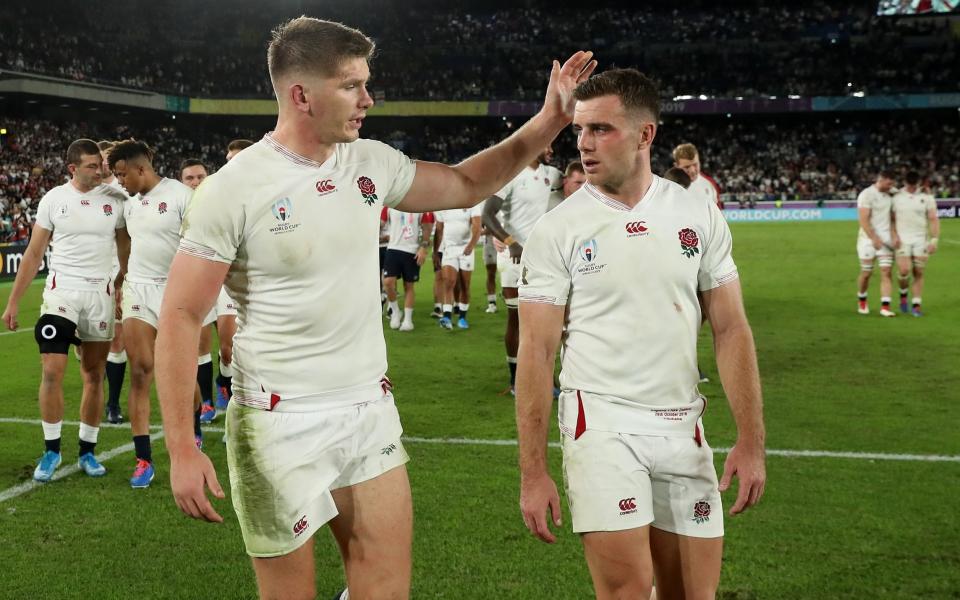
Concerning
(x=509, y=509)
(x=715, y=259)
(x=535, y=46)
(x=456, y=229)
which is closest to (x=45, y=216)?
(x=509, y=509)

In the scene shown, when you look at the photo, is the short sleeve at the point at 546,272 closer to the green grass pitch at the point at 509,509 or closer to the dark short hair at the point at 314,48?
the dark short hair at the point at 314,48

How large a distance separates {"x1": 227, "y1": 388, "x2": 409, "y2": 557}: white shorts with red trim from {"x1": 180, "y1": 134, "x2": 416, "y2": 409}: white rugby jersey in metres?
0.07

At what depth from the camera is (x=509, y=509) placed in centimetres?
610

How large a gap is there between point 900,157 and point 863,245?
1688 inches

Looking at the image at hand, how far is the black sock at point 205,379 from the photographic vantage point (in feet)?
27.0

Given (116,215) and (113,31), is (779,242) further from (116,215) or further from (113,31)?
(113,31)

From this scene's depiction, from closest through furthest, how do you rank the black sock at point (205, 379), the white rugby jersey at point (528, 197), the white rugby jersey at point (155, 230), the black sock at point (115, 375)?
the white rugby jersey at point (155, 230) → the black sock at point (205, 379) → the black sock at point (115, 375) → the white rugby jersey at point (528, 197)

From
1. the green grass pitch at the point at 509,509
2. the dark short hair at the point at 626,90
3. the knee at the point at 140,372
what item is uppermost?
the dark short hair at the point at 626,90

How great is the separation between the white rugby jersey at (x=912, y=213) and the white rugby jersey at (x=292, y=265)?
1375 centimetres

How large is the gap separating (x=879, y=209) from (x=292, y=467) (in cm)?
1408

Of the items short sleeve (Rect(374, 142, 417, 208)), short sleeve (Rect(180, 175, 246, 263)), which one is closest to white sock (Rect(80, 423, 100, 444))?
short sleeve (Rect(374, 142, 417, 208))

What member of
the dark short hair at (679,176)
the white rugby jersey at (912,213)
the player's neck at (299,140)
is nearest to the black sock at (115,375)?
the dark short hair at (679,176)

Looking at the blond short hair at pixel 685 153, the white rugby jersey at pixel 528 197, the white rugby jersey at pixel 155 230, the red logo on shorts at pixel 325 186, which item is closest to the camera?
the red logo on shorts at pixel 325 186

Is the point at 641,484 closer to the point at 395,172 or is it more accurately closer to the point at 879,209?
the point at 395,172
